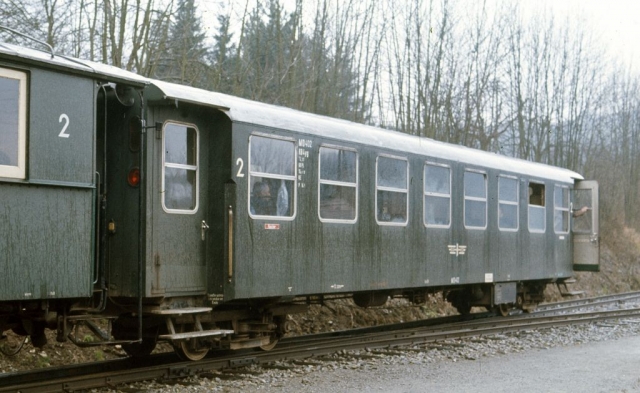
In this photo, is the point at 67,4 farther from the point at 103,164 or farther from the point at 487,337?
the point at 487,337

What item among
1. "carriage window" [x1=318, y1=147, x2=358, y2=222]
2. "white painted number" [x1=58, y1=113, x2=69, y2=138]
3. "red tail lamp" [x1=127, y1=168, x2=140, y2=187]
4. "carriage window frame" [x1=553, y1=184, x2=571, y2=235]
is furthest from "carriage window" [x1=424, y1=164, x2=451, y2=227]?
"white painted number" [x1=58, y1=113, x2=69, y2=138]

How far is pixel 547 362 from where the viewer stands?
10.4 m

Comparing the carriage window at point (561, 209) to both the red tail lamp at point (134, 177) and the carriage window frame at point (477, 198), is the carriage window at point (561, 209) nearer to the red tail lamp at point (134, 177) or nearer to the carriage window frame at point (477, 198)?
the carriage window frame at point (477, 198)

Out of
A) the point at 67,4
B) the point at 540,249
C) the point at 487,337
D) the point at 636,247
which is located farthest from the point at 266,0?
the point at 636,247

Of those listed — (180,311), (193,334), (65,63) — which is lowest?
(193,334)

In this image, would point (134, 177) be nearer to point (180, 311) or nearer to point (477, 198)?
point (180, 311)

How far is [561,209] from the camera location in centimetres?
1802

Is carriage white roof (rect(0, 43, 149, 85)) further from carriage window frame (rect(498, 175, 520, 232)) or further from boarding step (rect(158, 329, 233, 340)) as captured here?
carriage window frame (rect(498, 175, 520, 232))

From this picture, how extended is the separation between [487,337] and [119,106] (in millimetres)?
7111

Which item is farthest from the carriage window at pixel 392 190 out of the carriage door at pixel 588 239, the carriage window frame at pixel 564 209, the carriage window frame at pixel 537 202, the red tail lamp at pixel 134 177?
the carriage door at pixel 588 239

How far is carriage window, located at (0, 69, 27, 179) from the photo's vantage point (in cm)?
688

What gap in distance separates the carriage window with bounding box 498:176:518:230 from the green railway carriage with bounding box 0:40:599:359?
56.4 inches

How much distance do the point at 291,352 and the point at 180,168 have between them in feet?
9.68

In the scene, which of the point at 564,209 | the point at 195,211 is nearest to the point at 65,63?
the point at 195,211
